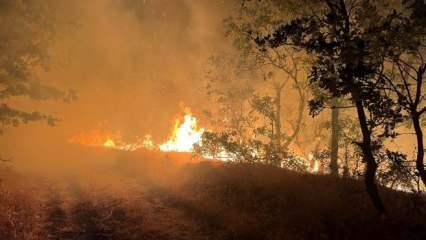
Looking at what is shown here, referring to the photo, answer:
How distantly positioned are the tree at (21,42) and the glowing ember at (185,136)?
1723cm

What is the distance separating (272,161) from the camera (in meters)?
25.9

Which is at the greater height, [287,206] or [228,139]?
[228,139]

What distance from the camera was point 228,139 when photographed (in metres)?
26.5

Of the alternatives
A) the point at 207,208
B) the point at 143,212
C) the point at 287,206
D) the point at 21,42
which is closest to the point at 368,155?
the point at 287,206

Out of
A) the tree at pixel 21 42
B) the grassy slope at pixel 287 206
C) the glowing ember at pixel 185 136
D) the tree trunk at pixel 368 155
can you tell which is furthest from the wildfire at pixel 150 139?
the tree trunk at pixel 368 155

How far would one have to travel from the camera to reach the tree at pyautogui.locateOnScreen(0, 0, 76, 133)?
73.3ft

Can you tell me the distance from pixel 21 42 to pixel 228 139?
1311 centimetres

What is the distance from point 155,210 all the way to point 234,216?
357cm

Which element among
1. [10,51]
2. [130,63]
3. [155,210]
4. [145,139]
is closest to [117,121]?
[145,139]

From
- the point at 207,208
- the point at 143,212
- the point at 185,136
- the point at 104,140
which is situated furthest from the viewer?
the point at 104,140

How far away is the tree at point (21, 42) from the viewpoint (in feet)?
73.3

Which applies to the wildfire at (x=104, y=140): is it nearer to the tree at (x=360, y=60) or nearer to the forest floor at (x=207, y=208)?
the forest floor at (x=207, y=208)

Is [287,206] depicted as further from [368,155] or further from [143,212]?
[143,212]

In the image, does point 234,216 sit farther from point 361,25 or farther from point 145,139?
point 145,139
